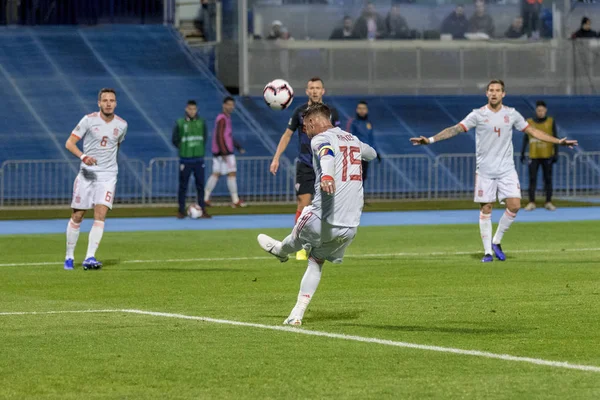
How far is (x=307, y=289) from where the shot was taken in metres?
11.1

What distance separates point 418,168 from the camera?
33125 mm

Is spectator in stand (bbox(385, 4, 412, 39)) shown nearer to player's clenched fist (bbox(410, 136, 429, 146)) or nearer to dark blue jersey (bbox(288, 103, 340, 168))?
dark blue jersey (bbox(288, 103, 340, 168))

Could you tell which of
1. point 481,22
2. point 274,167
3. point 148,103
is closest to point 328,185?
point 274,167

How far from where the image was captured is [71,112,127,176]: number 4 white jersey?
1714 cm

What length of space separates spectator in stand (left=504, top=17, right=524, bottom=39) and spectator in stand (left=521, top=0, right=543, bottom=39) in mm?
148

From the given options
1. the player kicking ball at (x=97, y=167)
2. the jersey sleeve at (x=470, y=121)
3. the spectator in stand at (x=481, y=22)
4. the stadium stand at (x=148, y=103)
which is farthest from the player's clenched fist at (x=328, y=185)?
the spectator in stand at (x=481, y=22)

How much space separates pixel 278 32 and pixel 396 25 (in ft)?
12.1

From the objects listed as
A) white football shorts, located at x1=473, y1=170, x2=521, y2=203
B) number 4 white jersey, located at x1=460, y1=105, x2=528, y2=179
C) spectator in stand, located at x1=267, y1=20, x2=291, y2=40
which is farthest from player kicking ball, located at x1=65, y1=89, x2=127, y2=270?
spectator in stand, located at x1=267, y1=20, x2=291, y2=40

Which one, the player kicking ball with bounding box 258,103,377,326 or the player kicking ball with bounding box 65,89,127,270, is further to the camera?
the player kicking ball with bounding box 65,89,127,270

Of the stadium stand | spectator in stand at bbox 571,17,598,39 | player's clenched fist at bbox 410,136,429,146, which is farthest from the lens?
spectator in stand at bbox 571,17,598,39

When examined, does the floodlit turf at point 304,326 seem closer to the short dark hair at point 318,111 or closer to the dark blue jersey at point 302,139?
the dark blue jersey at point 302,139

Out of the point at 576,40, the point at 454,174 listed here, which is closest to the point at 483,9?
the point at 576,40

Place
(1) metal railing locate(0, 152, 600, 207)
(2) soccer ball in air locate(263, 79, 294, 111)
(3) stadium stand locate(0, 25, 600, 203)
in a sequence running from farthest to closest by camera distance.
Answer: (3) stadium stand locate(0, 25, 600, 203) → (1) metal railing locate(0, 152, 600, 207) → (2) soccer ball in air locate(263, 79, 294, 111)

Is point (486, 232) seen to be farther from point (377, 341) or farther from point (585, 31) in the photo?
point (585, 31)
